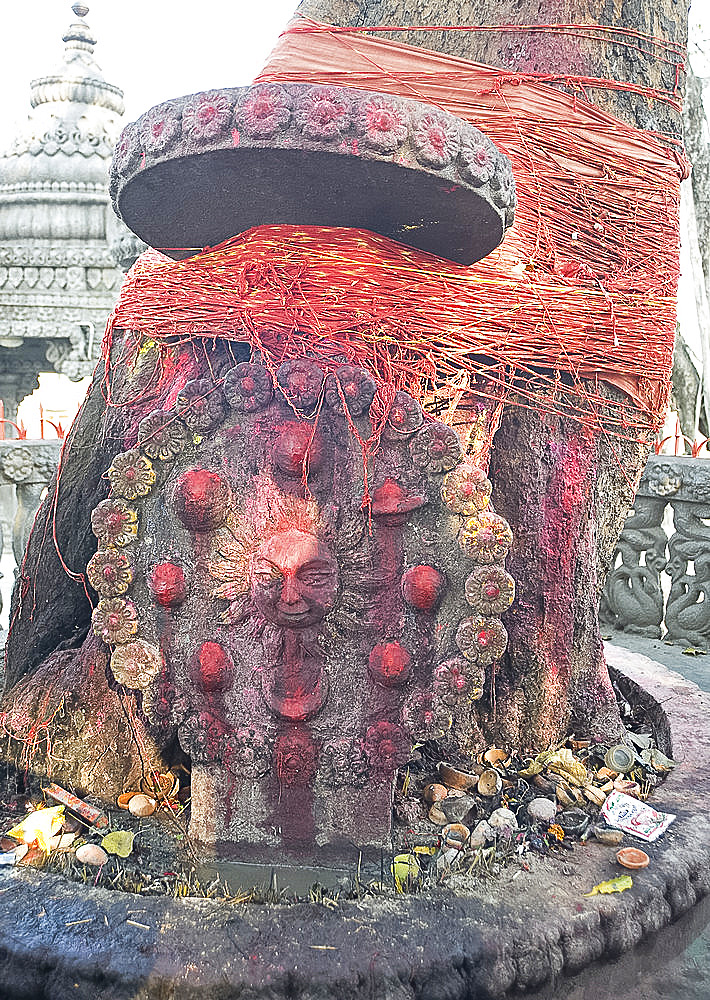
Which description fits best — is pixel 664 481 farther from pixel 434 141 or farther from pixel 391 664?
pixel 434 141

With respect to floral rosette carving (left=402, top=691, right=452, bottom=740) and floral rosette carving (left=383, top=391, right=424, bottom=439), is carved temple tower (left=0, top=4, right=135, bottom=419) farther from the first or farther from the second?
floral rosette carving (left=402, top=691, right=452, bottom=740)

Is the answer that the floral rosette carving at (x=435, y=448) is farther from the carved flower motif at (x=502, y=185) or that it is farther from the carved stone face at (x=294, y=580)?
the carved flower motif at (x=502, y=185)

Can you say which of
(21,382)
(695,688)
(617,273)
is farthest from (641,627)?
(21,382)

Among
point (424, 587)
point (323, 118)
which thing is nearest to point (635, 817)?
point (424, 587)

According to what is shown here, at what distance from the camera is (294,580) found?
1.32m

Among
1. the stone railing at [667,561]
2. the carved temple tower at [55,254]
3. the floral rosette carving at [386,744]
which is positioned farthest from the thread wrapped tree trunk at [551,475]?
the carved temple tower at [55,254]

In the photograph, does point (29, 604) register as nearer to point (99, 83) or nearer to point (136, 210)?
point (136, 210)

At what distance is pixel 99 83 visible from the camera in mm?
9000

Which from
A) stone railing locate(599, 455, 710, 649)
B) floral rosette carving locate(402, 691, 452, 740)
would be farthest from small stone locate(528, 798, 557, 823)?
stone railing locate(599, 455, 710, 649)

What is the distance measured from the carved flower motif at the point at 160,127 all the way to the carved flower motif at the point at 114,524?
0.51m

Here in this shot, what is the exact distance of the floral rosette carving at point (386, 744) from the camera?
1308mm

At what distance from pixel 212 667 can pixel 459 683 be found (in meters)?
0.36

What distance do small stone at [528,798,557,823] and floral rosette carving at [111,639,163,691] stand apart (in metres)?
0.64

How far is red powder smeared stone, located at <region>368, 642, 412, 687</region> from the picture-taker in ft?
4.27
